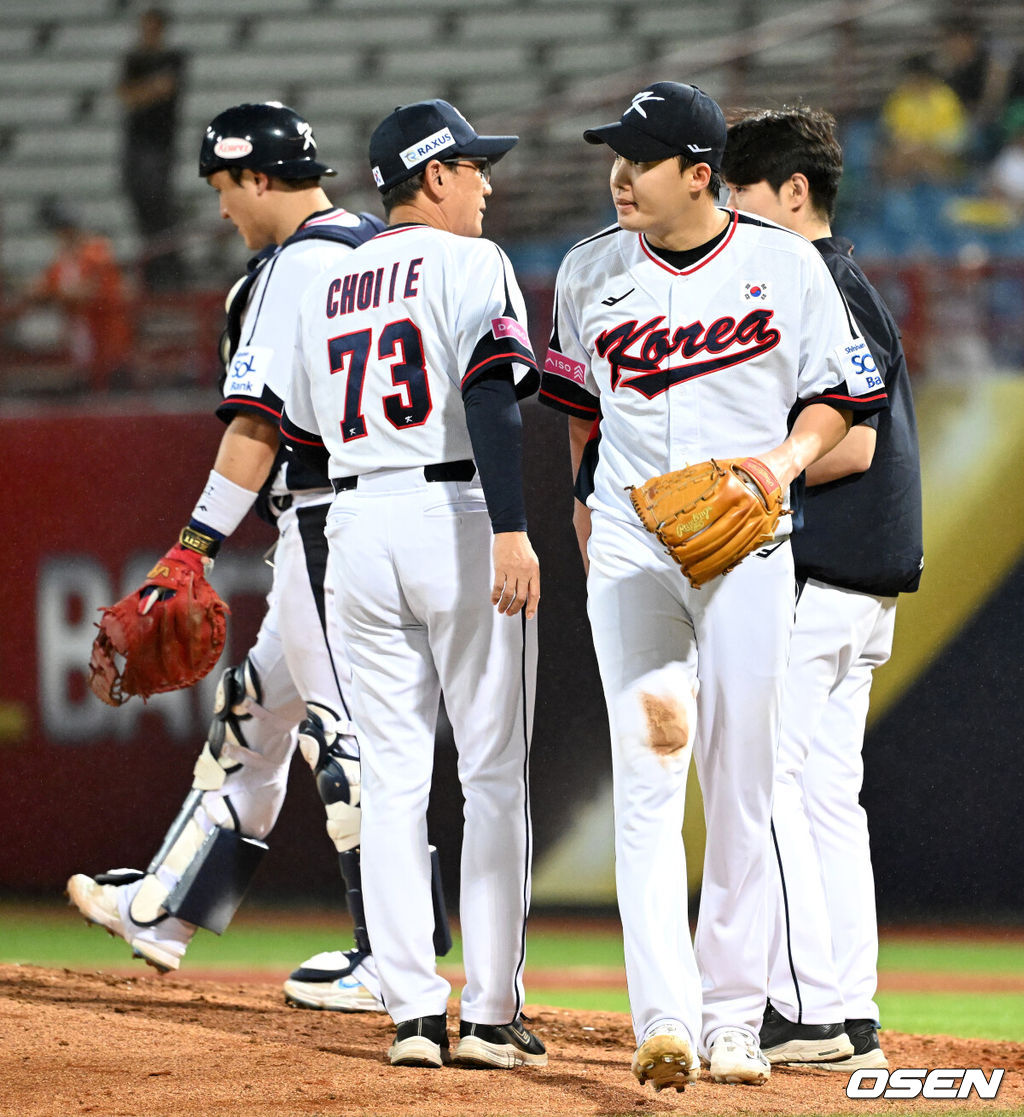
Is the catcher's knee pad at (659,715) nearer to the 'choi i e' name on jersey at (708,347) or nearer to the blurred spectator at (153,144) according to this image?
the 'choi i e' name on jersey at (708,347)

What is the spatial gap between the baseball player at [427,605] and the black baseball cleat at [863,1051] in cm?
63

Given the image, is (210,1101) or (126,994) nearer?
(210,1101)

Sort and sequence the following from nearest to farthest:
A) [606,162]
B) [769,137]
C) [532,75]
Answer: [769,137] → [606,162] → [532,75]

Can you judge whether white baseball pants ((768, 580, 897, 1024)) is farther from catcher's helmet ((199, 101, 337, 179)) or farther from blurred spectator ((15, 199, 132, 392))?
blurred spectator ((15, 199, 132, 392))

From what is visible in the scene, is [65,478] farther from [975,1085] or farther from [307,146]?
[975,1085]

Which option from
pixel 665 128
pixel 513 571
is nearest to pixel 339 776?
pixel 513 571

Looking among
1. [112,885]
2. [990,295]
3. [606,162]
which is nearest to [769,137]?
[112,885]

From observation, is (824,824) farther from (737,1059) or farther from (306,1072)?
(306,1072)

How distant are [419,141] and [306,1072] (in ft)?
6.17

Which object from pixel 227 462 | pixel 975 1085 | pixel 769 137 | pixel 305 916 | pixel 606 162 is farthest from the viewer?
pixel 606 162

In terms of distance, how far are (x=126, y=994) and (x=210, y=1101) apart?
1329mm

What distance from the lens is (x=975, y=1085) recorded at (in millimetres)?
3014

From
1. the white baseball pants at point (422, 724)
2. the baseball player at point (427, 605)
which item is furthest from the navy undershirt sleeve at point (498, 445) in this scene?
the white baseball pants at point (422, 724)

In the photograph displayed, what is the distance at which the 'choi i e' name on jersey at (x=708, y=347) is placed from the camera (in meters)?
2.80
